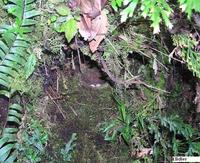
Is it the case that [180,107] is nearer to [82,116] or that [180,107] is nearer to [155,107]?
[155,107]

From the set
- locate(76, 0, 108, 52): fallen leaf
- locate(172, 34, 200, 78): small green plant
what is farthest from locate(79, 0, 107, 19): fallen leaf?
locate(172, 34, 200, 78): small green plant

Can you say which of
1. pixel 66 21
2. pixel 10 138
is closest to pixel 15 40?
pixel 66 21

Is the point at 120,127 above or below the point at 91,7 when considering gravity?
below

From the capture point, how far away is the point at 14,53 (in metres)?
1.87

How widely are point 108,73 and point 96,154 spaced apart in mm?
570

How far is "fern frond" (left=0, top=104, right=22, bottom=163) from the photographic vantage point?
1.91 m

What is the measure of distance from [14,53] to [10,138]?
20.2 inches

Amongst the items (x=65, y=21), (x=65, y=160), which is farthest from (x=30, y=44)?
(x=65, y=160)

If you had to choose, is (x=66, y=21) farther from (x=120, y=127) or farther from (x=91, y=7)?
(x=120, y=127)

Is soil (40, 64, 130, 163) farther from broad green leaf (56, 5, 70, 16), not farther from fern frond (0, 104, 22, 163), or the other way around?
broad green leaf (56, 5, 70, 16)

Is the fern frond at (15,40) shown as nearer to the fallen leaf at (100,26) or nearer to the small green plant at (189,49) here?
the fallen leaf at (100,26)

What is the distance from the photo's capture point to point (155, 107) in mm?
2199

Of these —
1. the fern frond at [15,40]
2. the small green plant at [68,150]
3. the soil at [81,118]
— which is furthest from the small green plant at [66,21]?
the small green plant at [68,150]

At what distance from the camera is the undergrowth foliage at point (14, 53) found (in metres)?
1.83
